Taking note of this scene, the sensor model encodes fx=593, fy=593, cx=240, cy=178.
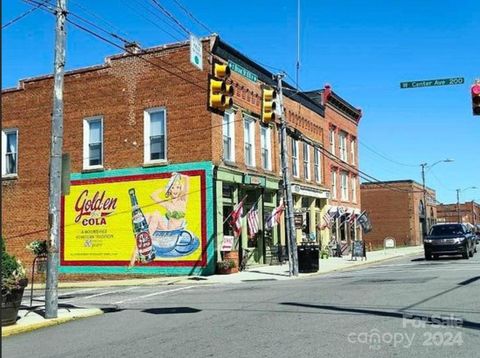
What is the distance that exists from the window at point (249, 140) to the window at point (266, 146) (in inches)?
40.6

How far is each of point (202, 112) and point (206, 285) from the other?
7.58 meters

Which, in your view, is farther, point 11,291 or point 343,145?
point 343,145

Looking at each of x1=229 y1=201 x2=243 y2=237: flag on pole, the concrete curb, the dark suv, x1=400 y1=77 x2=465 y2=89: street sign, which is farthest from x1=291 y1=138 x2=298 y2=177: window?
the concrete curb

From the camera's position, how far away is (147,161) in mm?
25234

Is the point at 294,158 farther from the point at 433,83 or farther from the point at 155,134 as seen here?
the point at 433,83

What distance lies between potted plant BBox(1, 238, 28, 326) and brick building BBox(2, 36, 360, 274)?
40.5ft

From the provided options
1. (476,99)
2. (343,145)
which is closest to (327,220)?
(343,145)

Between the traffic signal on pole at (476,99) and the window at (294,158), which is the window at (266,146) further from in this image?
the traffic signal on pole at (476,99)

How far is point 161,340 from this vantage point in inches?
345

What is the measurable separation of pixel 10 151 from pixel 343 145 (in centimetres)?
2257

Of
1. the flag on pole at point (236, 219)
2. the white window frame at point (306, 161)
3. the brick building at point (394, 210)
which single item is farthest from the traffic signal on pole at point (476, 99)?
the brick building at point (394, 210)

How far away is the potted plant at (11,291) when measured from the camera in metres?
10.9

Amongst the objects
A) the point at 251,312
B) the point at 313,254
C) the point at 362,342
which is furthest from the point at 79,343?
the point at 313,254

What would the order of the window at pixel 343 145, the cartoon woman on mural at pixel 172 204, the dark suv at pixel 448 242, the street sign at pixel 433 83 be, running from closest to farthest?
1. the street sign at pixel 433 83
2. the cartoon woman on mural at pixel 172 204
3. the dark suv at pixel 448 242
4. the window at pixel 343 145
